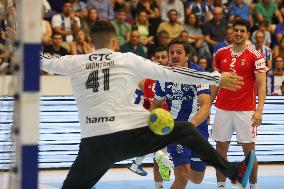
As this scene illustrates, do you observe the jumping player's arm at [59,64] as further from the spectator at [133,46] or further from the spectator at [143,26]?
the spectator at [143,26]

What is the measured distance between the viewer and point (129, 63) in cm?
671

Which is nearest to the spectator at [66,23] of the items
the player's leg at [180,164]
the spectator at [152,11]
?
the spectator at [152,11]

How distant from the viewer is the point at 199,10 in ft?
67.5

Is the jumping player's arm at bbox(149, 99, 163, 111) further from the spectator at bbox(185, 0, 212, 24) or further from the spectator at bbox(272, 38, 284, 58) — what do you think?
the spectator at bbox(185, 0, 212, 24)

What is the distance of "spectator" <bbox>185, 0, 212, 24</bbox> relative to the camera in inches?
805

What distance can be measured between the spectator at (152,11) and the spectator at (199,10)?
0.97 m

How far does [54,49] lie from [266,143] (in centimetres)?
520

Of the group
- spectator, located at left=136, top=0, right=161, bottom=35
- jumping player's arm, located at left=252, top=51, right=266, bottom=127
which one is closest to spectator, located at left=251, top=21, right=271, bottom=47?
spectator, located at left=136, top=0, right=161, bottom=35

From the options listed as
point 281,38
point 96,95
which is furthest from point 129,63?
point 281,38

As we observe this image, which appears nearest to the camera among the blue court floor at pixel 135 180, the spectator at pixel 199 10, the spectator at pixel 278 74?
the blue court floor at pixel 135 180

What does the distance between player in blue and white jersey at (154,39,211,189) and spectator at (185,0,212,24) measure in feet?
35.7

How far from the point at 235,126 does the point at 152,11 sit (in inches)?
377

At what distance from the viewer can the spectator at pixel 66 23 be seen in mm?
17766

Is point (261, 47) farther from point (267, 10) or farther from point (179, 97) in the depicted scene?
point (179, 97)
